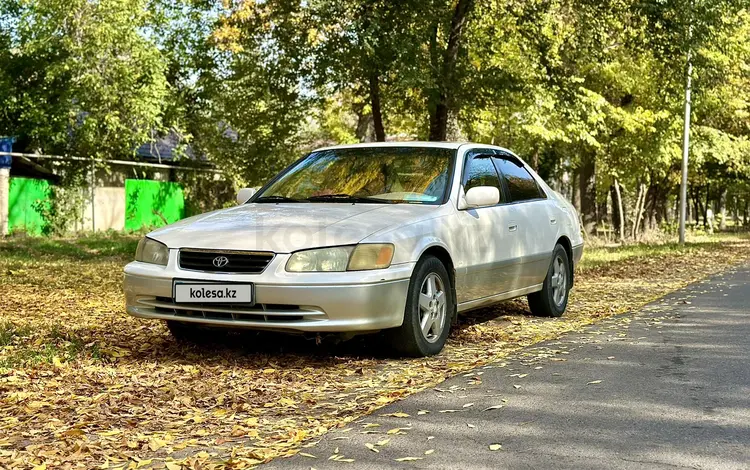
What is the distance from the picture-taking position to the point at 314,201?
7449 mm

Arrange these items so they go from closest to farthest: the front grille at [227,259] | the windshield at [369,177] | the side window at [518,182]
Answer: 1. the front grille at [227,259]
2. the windshield at [369,177]
3. the side window at [518,182]

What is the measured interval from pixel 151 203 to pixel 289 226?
24079mm

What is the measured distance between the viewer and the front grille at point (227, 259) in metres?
6.25

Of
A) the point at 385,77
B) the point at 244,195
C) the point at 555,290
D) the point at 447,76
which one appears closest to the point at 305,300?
the point at 244,195

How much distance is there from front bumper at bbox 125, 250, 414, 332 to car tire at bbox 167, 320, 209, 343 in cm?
74

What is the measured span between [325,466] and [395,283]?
7.83 ft

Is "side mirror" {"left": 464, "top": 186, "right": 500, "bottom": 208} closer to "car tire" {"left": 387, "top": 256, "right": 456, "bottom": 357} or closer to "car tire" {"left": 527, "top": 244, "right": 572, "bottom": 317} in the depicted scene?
"car tire" {"left": 387, "top": 256, "right": 456, "bottom": 357}

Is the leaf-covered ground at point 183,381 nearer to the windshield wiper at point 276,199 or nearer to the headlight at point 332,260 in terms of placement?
the headlight at point 332,260

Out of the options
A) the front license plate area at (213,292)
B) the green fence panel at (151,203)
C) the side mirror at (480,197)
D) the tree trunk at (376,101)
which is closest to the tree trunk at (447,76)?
the tree trunk at (376,101)

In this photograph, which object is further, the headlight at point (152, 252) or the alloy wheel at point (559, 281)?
the alloy wheel at point (559, 281)

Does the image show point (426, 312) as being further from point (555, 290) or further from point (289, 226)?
point (555, 290)

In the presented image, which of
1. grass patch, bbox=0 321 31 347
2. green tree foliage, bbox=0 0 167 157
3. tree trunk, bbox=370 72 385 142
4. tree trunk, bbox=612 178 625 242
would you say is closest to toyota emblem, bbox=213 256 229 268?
grass patch, bbox=0 321 31 347

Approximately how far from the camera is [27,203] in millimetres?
24266

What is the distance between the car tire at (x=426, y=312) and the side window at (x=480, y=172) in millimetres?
1058
